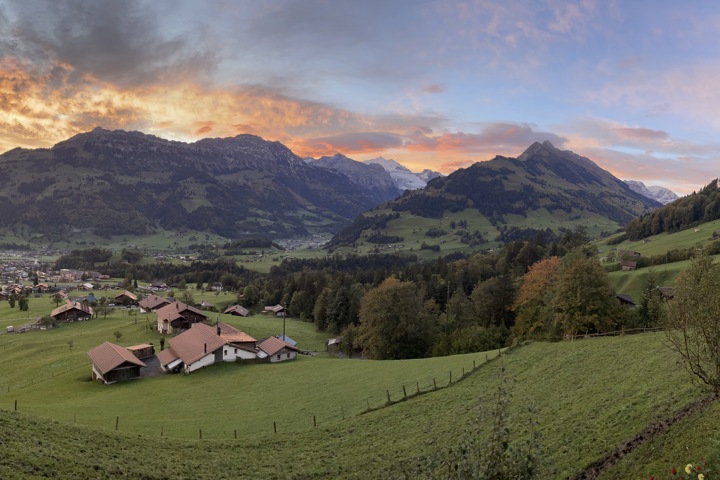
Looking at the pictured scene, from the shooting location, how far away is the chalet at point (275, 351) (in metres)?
71.9

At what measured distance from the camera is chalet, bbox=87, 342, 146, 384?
194 feet

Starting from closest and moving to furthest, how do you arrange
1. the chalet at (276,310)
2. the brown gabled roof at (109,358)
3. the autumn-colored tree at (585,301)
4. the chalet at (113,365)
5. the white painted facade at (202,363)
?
the autumn-colored tree at (585,301)
the brown gabled roof at (109,358)
the chalet at (113,365)
the white painted facade at (202,363)
the chalet at (276,310)

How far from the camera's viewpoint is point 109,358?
60.8 metres

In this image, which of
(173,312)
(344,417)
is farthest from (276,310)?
(344,417)

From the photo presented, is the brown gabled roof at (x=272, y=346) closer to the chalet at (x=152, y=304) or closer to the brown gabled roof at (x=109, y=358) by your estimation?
Result: the brown gabled roof at (x=109, y=358)

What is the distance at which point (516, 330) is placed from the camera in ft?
240

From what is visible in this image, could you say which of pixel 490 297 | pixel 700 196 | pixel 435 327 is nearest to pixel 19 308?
pixel 435 327

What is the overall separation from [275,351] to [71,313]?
68468 millimetres

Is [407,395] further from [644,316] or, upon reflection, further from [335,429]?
[644,316]

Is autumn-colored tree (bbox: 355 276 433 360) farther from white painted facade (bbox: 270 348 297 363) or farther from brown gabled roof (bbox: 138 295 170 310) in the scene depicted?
brown gabled roof (bbox: 138 295 170 310)

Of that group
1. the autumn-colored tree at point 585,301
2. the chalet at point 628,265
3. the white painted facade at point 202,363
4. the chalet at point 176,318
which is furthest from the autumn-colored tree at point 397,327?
the chalet at point 628,265

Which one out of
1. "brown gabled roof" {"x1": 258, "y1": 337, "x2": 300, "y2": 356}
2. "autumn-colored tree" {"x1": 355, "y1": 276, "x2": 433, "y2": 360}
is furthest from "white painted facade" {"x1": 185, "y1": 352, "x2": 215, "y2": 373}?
"autumn-colored tree" {"x1": 355, "y1": 276, "x2": 433, "y2": 360}

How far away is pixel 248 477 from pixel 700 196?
22530 cm

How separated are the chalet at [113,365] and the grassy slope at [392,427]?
40.8 ft
